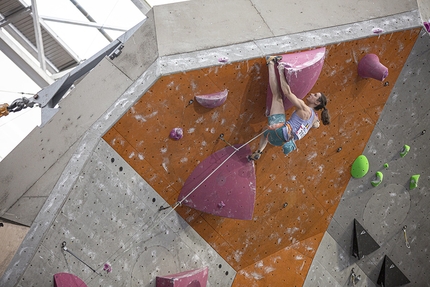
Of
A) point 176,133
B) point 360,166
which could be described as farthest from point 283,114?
point 360,166

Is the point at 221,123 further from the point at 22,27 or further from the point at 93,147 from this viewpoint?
the point at 22,27

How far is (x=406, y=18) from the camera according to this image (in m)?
6.50

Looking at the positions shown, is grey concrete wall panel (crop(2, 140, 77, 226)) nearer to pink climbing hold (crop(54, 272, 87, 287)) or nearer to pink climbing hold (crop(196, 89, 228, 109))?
pink climbing hold (crop(54, 272, 87, 287))

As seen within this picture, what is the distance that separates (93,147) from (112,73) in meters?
0.71

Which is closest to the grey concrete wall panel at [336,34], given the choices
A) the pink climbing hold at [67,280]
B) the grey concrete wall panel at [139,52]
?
the grey concrete wall panel at [139,52]

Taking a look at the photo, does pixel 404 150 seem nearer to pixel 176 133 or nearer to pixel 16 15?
pixel 176 133

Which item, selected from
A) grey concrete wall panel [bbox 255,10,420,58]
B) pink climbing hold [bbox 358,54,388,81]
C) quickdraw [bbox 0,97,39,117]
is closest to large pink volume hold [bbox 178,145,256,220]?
grey concrete wall panel [bbox 255,10,420,58]

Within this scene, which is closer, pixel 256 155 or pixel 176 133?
pixel 176 133

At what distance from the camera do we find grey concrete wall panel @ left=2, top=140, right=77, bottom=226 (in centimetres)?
543

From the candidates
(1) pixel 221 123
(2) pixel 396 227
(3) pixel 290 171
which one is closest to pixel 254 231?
(3) pixel 290 171

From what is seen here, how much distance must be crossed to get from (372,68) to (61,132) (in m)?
3.03

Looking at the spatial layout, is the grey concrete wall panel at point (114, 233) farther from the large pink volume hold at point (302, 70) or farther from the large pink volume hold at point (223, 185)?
the large pink volume hold at point (302, 70)

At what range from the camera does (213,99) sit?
581 centimetres

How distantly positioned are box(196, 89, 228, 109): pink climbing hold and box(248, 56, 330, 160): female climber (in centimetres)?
45
